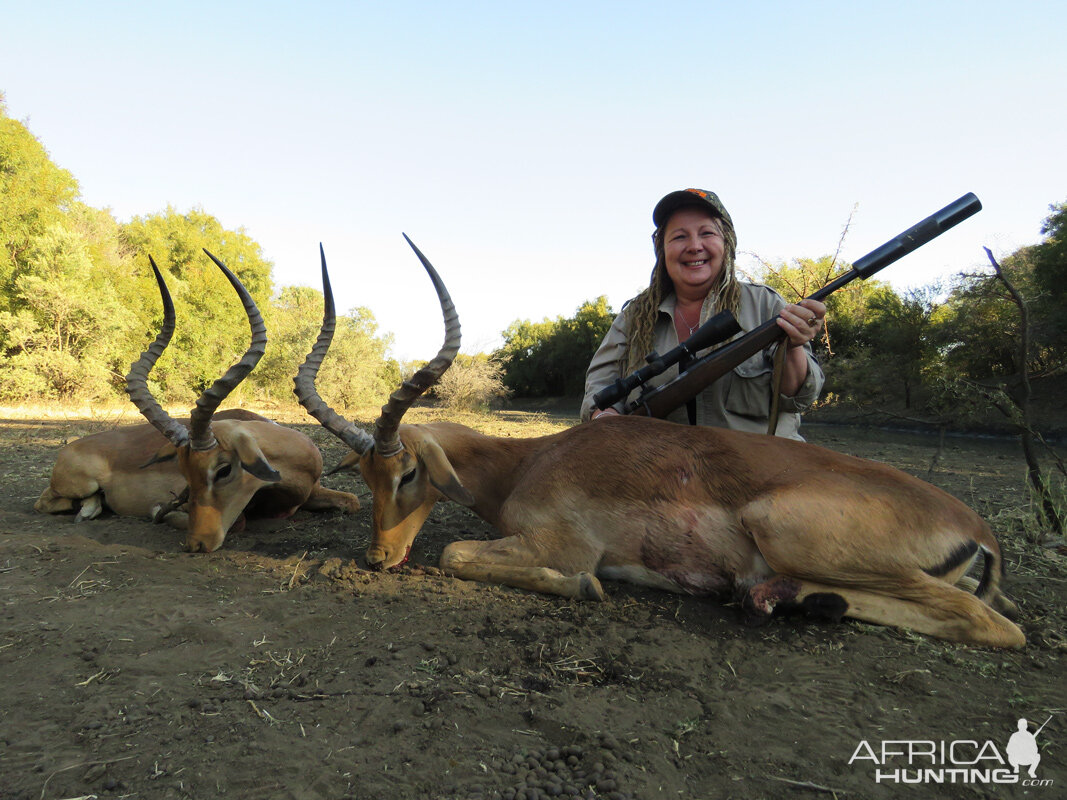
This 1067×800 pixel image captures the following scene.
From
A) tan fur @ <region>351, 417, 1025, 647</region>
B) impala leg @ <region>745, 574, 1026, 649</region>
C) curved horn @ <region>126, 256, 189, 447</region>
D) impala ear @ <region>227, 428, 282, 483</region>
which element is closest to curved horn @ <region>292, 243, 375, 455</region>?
tan fur @ <region>351, 417, 1025, 647</region>

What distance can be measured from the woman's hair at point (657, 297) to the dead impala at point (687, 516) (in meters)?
1.37

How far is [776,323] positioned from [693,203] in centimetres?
148

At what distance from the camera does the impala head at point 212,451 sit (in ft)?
15.2

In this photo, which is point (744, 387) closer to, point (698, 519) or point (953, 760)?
point (698, 519)

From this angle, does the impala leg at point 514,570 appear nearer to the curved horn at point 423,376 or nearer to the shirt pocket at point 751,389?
the curved horn at point 423,376

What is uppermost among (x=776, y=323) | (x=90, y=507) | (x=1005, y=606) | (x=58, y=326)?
(x=58, y=326)

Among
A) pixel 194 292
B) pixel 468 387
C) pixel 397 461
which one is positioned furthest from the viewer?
pixel 194 292

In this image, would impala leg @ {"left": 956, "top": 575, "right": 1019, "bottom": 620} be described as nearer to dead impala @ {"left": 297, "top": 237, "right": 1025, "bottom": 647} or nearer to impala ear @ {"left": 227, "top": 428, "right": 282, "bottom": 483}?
dead impala @ {"left": 297, "top": 237, "right": 1025, "bottom": 647}

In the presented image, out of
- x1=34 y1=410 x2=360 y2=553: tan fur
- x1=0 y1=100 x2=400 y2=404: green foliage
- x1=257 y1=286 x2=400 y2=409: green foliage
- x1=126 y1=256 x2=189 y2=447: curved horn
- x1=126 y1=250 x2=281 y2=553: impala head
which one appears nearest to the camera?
x1=126 y1=250 x2=281 y2=553: impala head

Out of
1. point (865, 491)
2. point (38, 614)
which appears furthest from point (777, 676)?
point (38, 614)

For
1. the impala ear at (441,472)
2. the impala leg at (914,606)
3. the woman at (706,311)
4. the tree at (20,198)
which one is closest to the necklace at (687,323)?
the woman at (706,311)

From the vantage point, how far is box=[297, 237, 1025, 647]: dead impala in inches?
128

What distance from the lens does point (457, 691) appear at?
2.54 meters

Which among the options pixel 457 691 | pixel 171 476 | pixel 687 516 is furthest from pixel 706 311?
pixel 171 476
